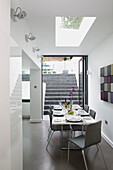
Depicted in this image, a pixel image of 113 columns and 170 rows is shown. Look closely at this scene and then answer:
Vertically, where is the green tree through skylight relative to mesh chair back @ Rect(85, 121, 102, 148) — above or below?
above

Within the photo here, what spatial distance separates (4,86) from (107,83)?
9.86ft

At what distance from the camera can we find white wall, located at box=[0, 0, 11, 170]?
1129 millimetres

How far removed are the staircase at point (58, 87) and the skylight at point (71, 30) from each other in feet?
12.3

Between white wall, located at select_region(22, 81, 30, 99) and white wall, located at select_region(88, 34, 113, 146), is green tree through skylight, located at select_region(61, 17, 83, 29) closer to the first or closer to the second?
white wall, located at select_region(88, 34, 113, 146)

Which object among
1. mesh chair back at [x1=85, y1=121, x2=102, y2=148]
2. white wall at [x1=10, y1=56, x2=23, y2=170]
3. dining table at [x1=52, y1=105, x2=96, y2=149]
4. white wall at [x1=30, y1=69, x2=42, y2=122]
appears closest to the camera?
white wall at [x1=10, y1=56, x2=23, y2=170]

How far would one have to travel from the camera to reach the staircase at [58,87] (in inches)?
303

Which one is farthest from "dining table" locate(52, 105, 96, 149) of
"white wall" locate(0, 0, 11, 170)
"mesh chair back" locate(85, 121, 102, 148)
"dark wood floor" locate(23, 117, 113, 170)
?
"white wall" locate(0, 0, 11, 170)

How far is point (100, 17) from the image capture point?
8.57 ft

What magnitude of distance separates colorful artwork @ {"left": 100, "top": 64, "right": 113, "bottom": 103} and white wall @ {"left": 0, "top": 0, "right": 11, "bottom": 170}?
273 centimetres

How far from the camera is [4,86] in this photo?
46.6 inches

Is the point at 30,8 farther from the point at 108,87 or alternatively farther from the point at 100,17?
the point at 108,87

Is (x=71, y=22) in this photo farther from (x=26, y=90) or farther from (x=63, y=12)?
Answer: (x=26, y=90)

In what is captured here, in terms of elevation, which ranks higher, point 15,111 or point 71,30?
point 71,30

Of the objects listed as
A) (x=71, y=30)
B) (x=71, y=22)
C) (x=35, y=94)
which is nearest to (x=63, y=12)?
(x=71, y=22)
